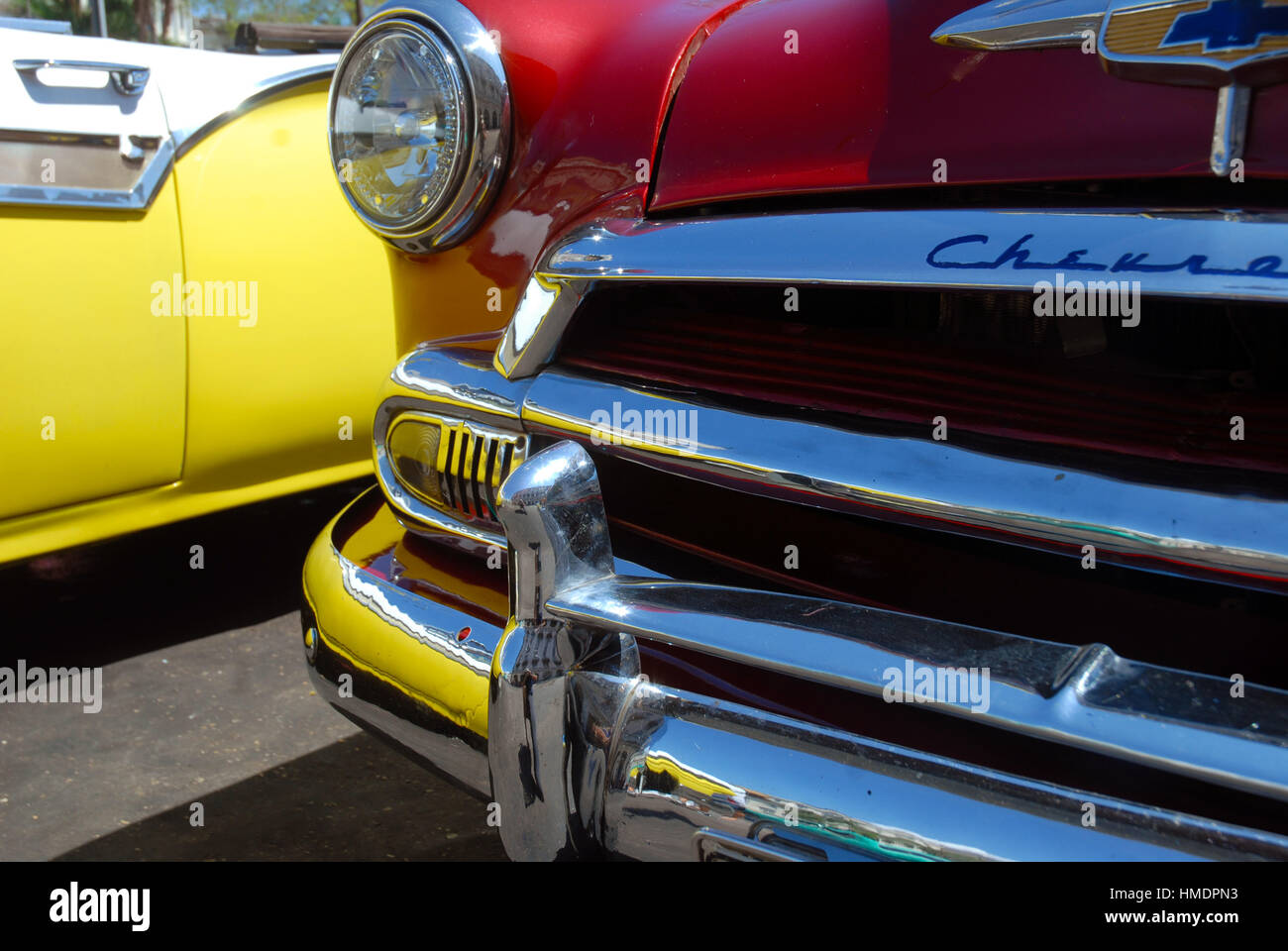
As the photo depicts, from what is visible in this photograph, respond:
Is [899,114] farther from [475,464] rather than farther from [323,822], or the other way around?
[323,822]

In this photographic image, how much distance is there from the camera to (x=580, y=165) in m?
1.33

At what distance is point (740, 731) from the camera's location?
0.99 m

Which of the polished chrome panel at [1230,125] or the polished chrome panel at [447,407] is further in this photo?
the polished chrome panel at [447,407]

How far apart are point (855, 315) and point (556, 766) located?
23.7 inches

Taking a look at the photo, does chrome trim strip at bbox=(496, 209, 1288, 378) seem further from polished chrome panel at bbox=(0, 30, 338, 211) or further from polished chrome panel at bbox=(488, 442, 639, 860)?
polished chrome panel at bbox=(0, 30, 338, 211)

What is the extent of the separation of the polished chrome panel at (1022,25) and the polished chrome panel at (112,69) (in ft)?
5.20

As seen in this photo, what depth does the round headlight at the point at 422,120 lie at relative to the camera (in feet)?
4.36

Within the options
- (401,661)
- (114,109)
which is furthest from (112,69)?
(401,661)

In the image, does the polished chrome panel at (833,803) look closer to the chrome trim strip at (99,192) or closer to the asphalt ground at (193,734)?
the asphalt ground at (193,734)

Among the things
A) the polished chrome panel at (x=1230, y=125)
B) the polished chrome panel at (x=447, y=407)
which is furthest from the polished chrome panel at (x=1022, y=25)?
the polished chrome panel at (x=447, y=407)

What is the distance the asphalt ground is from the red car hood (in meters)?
1.11

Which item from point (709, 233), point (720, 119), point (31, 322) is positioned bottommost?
point (31, 322)

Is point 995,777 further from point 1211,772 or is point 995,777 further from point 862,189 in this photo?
point 862,189
